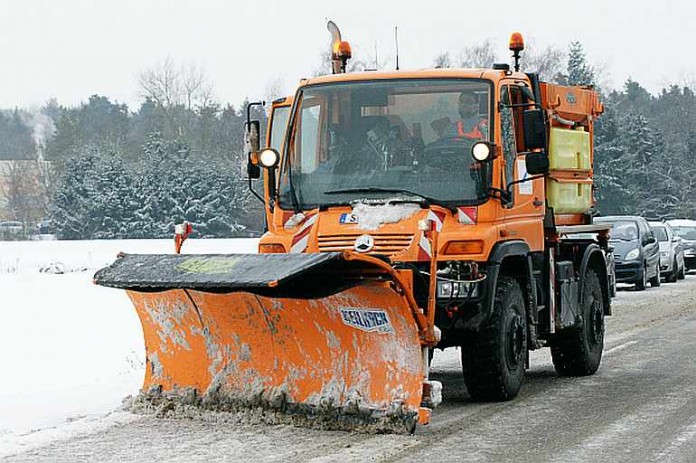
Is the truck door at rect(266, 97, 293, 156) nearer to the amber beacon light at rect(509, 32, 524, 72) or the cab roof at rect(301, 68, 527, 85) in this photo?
the cab roof at rect(301, 68, 527, 85)

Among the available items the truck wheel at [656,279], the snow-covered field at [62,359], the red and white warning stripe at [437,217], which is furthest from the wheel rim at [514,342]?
the truck wheel at [656,279]

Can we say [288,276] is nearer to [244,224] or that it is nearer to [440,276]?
[440,276]

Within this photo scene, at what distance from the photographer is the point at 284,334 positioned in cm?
823

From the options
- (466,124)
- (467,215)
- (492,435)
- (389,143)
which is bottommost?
(492,435)

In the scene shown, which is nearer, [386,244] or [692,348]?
[386,244]

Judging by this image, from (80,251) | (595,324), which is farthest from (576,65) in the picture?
(595,324)

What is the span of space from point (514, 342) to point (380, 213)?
1448 millimetres

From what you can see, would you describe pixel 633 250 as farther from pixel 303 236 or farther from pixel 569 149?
pixel 303 236

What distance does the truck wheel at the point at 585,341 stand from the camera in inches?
430

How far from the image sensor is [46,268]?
3200 cm

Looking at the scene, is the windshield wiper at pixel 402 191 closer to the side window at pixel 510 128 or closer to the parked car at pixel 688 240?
the side window at pixel 510 128

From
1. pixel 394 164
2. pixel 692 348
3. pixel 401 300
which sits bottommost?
pixel 692 348

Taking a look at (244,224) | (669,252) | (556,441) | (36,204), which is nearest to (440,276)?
(556,441)

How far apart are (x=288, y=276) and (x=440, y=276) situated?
1700 millimetres
